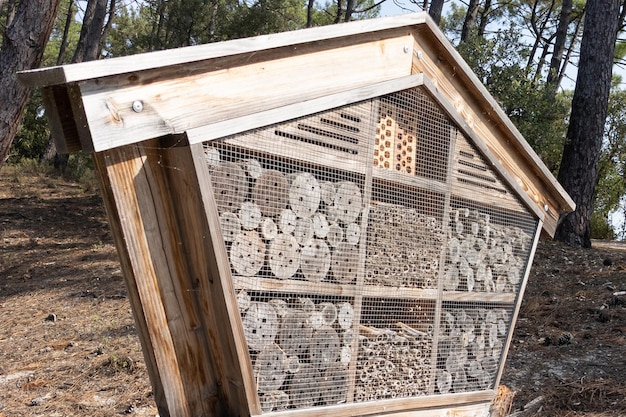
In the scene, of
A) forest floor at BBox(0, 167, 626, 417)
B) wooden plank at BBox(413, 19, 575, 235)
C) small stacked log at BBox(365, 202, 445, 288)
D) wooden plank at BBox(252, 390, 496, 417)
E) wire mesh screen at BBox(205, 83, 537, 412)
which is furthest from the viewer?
forest floor at BBox(0, 167, 626, 417)

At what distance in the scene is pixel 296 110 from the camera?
7.09 feet

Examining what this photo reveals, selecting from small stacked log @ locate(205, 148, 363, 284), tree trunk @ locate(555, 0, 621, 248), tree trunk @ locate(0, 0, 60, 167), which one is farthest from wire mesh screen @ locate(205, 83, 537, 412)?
tree trunk @ locate(555, 0, 621, 248)

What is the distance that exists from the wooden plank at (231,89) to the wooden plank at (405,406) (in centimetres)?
109

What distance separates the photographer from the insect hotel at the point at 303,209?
1955 millimetres

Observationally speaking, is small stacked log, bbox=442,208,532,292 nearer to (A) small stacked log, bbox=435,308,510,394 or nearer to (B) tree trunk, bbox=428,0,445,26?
(A) small stacked log, bbox=435,308,510,394

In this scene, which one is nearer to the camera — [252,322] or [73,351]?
[252,322]

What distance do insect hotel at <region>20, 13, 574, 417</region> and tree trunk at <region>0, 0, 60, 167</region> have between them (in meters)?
3.28

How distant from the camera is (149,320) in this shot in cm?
203

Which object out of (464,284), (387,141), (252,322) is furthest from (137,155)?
(464,284)

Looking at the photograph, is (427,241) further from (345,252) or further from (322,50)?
(322,50)

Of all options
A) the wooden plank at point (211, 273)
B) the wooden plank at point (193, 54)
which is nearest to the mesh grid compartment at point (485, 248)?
the wooden plank at point (193, 54)

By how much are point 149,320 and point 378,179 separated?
40.8 inches

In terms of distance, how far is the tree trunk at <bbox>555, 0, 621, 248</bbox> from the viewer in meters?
8.22

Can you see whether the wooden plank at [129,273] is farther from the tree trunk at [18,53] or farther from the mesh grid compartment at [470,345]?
the tree trunk at [18,53]
